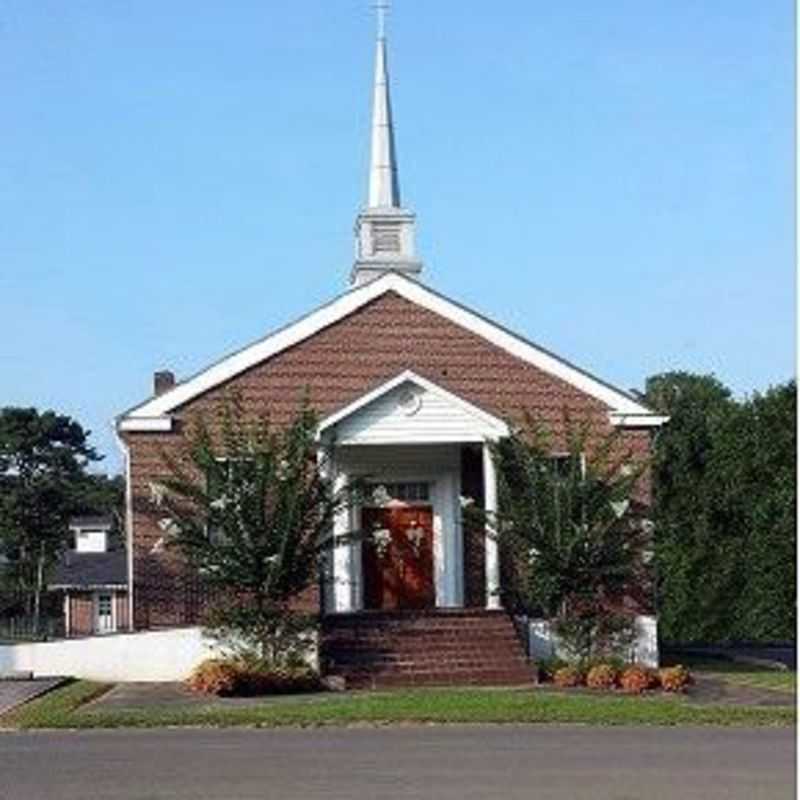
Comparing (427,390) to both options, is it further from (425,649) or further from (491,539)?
(425,649)

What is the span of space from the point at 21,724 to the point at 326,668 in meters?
7.13

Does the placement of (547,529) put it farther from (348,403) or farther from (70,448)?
(70,448)

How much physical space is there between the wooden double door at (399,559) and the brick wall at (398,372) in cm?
96

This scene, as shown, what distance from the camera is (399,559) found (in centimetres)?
3095

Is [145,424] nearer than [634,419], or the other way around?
[145,424]

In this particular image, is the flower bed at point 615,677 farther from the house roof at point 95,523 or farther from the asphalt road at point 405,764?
the house roof at point 95,523

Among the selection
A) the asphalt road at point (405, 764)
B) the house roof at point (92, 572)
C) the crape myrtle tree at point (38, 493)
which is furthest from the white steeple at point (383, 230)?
the crape myrtle tree at point (38, 493)

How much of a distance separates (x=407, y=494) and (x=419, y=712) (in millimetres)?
11090

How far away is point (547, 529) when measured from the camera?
27781 mm

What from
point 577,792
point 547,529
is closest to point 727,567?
point 547,529

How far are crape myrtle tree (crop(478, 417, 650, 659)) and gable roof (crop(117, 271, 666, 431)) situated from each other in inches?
64.0

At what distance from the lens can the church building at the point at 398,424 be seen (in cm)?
2892

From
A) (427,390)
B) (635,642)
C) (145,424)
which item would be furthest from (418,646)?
(145,424)

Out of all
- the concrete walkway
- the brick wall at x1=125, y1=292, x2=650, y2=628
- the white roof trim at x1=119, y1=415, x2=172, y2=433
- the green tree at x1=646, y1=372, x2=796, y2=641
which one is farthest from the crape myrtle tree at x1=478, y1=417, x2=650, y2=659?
the green tree at x1=646, y1=372, x2=796, y2=641
